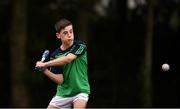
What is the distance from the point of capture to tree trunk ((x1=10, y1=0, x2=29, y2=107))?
69.9 feet

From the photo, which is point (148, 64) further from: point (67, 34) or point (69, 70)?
point (67, 34)

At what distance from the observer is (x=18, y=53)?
2152 cm

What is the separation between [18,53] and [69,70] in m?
13.2

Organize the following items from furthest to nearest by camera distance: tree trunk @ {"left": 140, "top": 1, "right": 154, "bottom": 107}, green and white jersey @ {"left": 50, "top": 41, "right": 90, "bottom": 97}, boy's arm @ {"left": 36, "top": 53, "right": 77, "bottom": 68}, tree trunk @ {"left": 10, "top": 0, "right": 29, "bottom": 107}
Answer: tree trunk @ {"left": 10, "top": 0, "right": 29, "bottom": 107} < tree trunk @ {"left": 140, "top": 1, "right": 154, "bottom": 107} < green and white jersey @ {"left": 50, "top": 41, "right": 90, "bottom": 97} < boy's arm @ {"left": 36, "top": 53, "right": 77, "bottom": 68}

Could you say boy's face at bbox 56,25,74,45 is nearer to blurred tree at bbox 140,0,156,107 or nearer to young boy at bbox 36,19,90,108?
young boy at bbox 36,19,90,108

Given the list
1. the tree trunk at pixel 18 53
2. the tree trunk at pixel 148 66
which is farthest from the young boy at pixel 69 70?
the tree trunk at pixel 18 53

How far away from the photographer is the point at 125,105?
2131 cm

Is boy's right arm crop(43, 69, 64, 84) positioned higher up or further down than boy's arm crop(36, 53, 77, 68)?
further down

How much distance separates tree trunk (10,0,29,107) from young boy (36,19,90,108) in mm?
12769

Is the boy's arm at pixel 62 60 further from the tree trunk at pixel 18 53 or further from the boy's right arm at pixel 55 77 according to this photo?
the tree trunk at pixel 18 53

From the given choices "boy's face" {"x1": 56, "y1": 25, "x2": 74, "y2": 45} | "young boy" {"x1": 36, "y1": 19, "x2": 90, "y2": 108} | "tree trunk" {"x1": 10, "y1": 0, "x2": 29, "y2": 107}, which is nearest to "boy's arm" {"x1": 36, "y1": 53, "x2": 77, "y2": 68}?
"young boy" {"x1": 36, "y1": 19, "x2": 90, "y2": 108}

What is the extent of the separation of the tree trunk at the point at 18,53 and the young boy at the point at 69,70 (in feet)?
41.9

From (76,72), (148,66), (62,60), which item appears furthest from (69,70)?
(148,66)

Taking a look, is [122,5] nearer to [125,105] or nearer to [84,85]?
[125,105]
